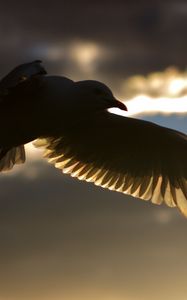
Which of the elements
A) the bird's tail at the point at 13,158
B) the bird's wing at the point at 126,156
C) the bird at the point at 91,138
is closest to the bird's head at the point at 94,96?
the bird at the point at 91,138

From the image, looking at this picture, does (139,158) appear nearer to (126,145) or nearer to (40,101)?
(126,145)

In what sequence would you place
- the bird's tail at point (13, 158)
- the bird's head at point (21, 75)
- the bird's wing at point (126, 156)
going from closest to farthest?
the bird's head at point (21, 75)
the bird's wing at point (126, 156)
the bird's tail at point (13, 158)

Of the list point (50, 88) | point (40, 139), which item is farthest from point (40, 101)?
point (40, 139)

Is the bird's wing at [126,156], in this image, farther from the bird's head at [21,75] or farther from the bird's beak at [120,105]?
the bird's head at [21,75]

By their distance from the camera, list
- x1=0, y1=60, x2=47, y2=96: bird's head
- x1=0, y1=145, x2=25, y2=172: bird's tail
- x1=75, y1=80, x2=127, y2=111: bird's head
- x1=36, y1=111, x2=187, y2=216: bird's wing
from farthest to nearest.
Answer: x1=0, y1=145, x2=25, y2=172: bird's tail, x1=36, y1=111, x2=187, y2=216: bird's wing, x1=75, y1=80, x2=127, y2=111: bird's head, x1=0, y1=60, x2=47, y2=96: bird's head

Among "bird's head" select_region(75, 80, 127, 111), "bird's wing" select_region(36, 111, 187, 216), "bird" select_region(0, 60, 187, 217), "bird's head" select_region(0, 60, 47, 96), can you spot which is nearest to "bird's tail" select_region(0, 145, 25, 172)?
"bird" select_region(0, 60, 187, 217)

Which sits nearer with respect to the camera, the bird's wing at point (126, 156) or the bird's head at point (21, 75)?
the bird's head at point (21, 75)

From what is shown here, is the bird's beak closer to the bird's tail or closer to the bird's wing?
the bird's wing
